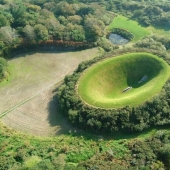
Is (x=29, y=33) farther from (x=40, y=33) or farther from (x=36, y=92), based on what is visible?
(x=36, y=92)

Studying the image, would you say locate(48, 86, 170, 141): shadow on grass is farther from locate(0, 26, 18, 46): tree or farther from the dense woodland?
locate(0, 26, 18, 46): tree

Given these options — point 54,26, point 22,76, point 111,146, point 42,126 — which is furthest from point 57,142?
point 54,26

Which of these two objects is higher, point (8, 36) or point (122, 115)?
point (122, 115)

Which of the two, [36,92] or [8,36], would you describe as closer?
[36,92]

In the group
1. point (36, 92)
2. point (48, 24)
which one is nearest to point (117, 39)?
point (48, 24)

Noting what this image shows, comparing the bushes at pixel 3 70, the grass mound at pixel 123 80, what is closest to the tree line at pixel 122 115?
the grass mound at pixel 123 80

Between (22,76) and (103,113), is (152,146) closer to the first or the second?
(103,113)

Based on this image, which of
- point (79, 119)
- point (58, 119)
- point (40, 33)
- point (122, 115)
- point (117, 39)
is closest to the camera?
point (122, 115)

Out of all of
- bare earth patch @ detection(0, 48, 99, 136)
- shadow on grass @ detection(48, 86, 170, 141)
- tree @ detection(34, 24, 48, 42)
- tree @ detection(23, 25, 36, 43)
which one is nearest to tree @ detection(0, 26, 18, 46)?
tree @ detection(23, 25, 36, 43)
